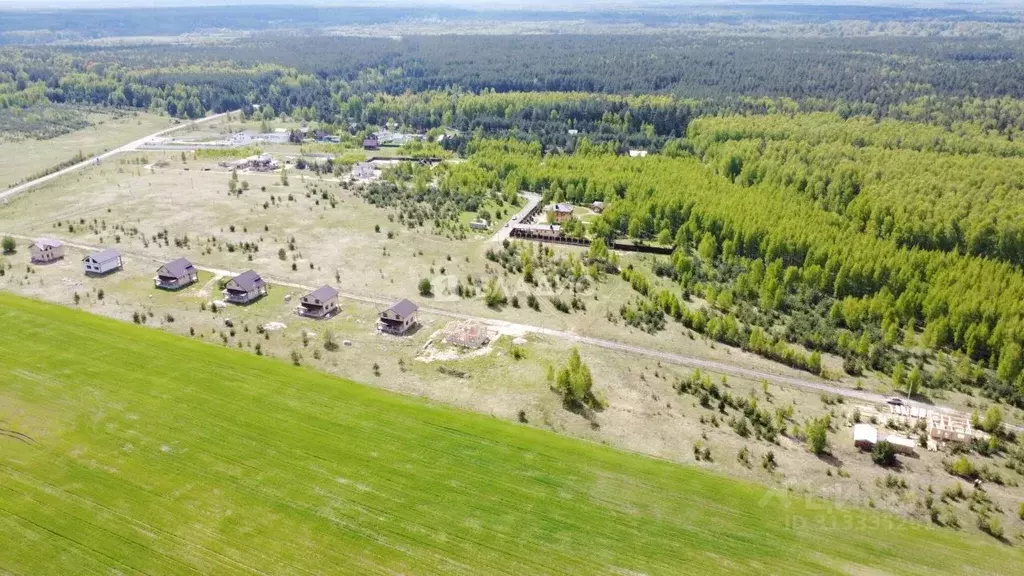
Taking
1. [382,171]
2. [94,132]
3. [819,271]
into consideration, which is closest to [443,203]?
[382,171]

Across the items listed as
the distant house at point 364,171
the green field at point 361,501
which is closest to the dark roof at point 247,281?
the green field at point 361,501

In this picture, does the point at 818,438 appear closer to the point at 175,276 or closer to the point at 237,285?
the point at 237,285

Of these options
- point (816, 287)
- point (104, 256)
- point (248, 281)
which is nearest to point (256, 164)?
point (104, 256)

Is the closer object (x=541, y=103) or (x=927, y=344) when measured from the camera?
(x=927, y=344)

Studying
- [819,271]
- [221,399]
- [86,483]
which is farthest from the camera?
[819,271]

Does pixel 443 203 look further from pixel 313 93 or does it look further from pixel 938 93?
pixel 938 93

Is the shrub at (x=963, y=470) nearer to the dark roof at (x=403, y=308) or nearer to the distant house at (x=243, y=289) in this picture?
the dark roof at (x=403, y=308)
